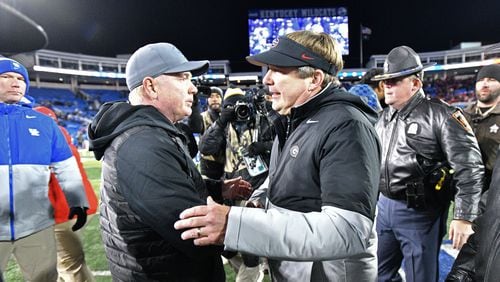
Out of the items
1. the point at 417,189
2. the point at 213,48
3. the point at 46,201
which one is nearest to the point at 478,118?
the point at 417,189

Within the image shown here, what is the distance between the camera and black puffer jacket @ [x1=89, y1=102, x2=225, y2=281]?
134cm

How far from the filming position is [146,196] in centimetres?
134

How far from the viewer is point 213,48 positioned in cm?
4419

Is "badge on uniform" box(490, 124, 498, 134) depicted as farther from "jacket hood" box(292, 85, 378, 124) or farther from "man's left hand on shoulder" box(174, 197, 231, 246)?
"man's left hand on shoulder" box(174, 197, 231, 246)

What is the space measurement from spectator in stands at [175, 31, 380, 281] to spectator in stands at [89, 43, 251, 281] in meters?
0.22

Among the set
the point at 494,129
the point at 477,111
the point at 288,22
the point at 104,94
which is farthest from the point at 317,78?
the point at 104,94

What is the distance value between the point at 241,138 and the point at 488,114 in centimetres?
241

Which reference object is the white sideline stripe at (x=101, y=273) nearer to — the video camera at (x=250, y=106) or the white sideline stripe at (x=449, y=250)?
the video camera at (x=250, y=106)

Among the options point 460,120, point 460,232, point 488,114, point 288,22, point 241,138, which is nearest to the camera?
point 460,232

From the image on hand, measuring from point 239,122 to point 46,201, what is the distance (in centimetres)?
193

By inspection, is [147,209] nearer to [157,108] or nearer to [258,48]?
[157,108]

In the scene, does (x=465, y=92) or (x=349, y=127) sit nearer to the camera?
(x=349, y=127)

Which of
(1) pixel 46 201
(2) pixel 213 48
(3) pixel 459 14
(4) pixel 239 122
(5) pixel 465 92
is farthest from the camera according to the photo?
(2) pixel 213 48

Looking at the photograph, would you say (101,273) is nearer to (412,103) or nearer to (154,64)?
(154,64)
